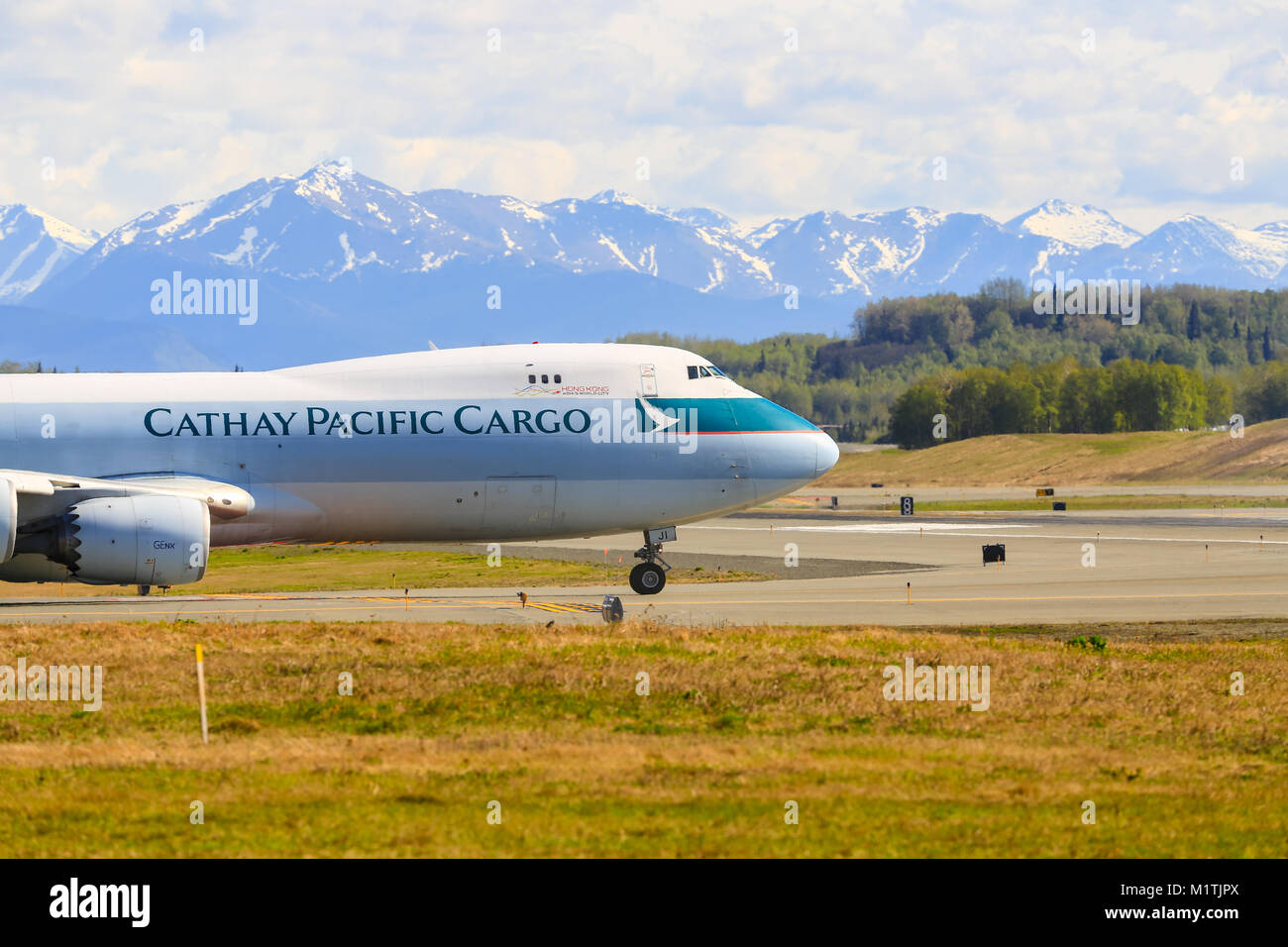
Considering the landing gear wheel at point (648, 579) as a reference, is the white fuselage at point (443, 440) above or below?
above

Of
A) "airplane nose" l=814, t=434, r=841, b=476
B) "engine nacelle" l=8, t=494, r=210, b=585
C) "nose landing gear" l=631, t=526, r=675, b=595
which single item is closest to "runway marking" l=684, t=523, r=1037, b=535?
"airplane nose" l=814, t=434, r=841, b=476

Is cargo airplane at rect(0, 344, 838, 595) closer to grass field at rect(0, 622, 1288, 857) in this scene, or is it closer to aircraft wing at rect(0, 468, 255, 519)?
aircraft wing at rect(0, 468, 255, 519)

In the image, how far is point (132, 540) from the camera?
103ft

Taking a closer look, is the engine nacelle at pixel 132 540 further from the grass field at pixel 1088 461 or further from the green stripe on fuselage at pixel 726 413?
the grass field at pixel 1088 461

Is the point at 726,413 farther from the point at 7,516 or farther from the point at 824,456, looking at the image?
the point at 7,516

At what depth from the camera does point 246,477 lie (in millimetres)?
34375

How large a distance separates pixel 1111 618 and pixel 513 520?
51.4ft

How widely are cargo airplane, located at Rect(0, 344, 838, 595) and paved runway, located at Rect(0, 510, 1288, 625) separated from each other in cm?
200

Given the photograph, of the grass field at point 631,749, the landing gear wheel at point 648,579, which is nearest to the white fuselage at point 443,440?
the landing gear wheel at point 648,579

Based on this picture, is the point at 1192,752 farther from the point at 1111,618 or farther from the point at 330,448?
the point at 330,448

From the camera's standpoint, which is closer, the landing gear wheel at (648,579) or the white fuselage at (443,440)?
the white fuselage at (443,440)

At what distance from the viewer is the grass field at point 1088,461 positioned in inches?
5522

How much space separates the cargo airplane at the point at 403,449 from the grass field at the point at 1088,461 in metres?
108
